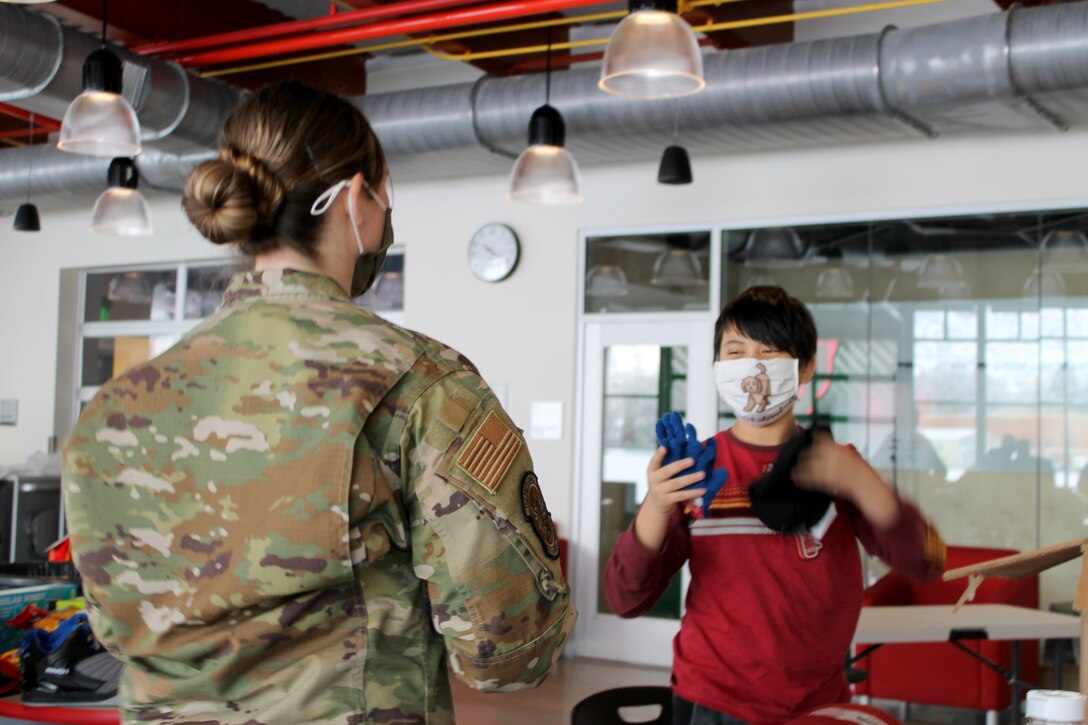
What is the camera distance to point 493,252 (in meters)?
7.72

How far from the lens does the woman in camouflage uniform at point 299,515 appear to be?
4.02 ft

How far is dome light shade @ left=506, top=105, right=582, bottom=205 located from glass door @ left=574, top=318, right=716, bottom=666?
7.57 ft

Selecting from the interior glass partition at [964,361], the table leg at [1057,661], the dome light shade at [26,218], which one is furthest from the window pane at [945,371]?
the dome light shade at [26,218]

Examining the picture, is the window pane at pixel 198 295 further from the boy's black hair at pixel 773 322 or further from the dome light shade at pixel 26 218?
the boy's black hair at pixel 773 322

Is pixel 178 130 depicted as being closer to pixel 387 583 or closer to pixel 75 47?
pixel 75 47

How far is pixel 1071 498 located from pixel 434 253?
14.0 feet

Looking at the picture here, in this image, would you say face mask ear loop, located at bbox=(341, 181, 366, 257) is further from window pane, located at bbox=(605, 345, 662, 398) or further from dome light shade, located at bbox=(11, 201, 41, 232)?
dome light shade, located at bbox=(11, 201, 41, 232)

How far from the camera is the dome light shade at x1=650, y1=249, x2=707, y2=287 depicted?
23.3 feet

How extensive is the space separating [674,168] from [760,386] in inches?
156

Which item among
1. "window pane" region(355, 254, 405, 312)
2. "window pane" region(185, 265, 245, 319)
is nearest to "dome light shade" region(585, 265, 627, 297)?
"window pane" region(355, 254, 405, 312)

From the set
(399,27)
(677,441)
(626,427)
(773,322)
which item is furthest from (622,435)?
(677,441)

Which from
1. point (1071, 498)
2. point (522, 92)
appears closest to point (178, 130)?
point (522, 92)

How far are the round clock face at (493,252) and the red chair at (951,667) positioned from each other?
10.7 feet

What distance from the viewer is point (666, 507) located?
5.86ft
